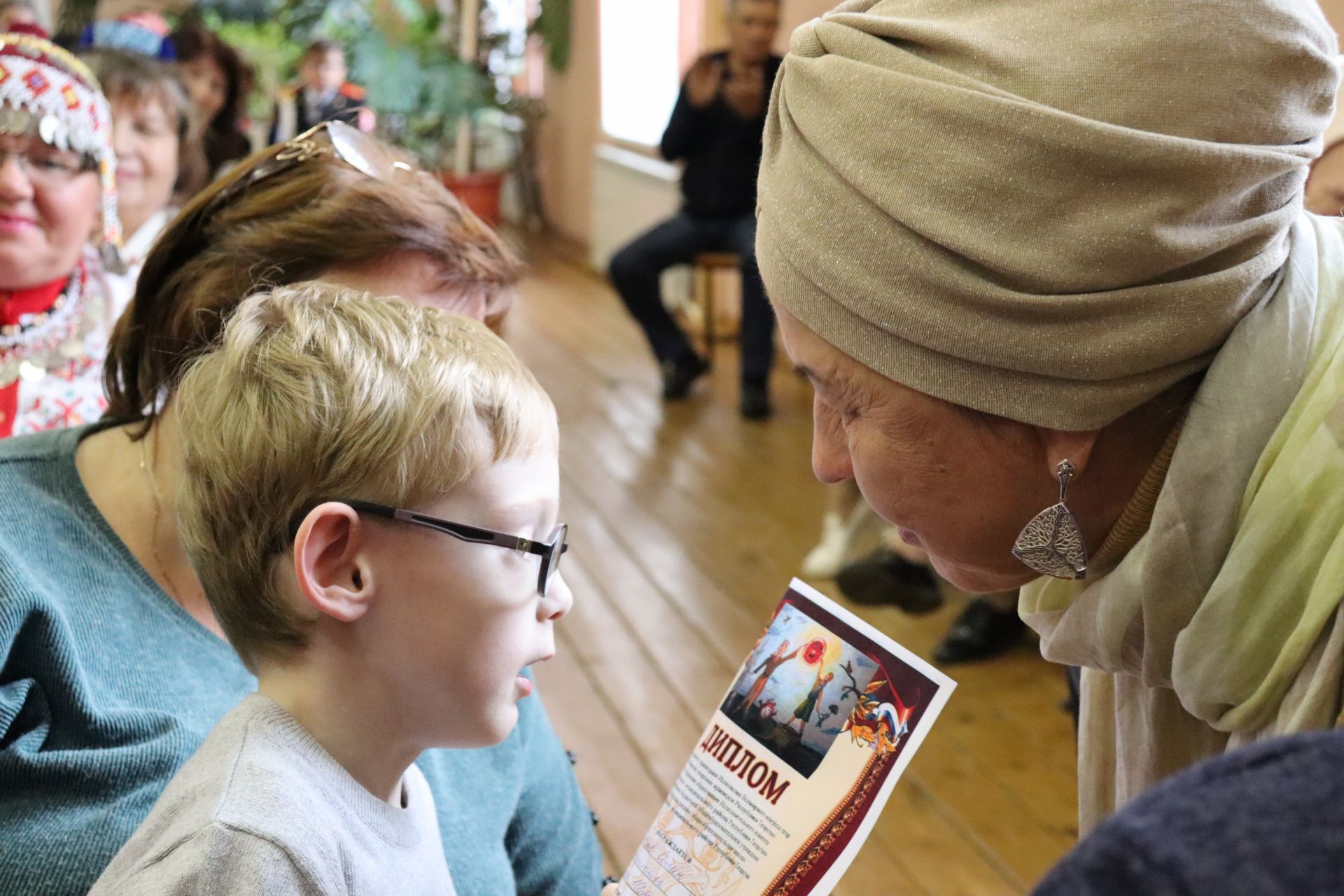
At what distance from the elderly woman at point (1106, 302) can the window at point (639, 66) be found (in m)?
6.59

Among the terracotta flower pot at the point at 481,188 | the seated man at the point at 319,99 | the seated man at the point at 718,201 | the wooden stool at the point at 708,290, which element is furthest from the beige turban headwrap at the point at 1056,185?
the terracotta flower pot at the point at 481,188

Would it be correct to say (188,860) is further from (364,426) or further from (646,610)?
(646,610)

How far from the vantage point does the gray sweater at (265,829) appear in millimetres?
792

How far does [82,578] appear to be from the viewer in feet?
3.76

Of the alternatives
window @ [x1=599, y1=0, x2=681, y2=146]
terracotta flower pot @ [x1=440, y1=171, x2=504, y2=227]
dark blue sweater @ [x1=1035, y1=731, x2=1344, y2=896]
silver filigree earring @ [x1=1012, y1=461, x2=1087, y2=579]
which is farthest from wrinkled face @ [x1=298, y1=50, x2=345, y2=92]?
dark blue sweater @ [x1=1035, y1=731, x2=1344, y2=896]

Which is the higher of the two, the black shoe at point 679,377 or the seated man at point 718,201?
the seated man at point 718,201

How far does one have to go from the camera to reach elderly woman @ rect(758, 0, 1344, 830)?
778 mm

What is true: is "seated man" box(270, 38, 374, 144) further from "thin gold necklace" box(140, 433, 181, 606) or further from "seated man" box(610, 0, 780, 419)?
"seated man" box(610, 0, 780, 419)

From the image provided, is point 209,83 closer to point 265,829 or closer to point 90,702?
point 90,702

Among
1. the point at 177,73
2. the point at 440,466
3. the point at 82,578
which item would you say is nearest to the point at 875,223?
the point at 440,466

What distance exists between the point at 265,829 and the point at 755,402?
4595 millimetres

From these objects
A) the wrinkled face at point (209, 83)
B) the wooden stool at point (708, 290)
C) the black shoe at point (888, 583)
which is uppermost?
the wrinkled face at point (209, 83)

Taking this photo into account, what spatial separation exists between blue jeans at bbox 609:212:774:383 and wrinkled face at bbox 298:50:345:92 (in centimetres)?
193

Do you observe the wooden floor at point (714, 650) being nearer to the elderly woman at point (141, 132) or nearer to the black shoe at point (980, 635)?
the black shoe at point (980, 635)
